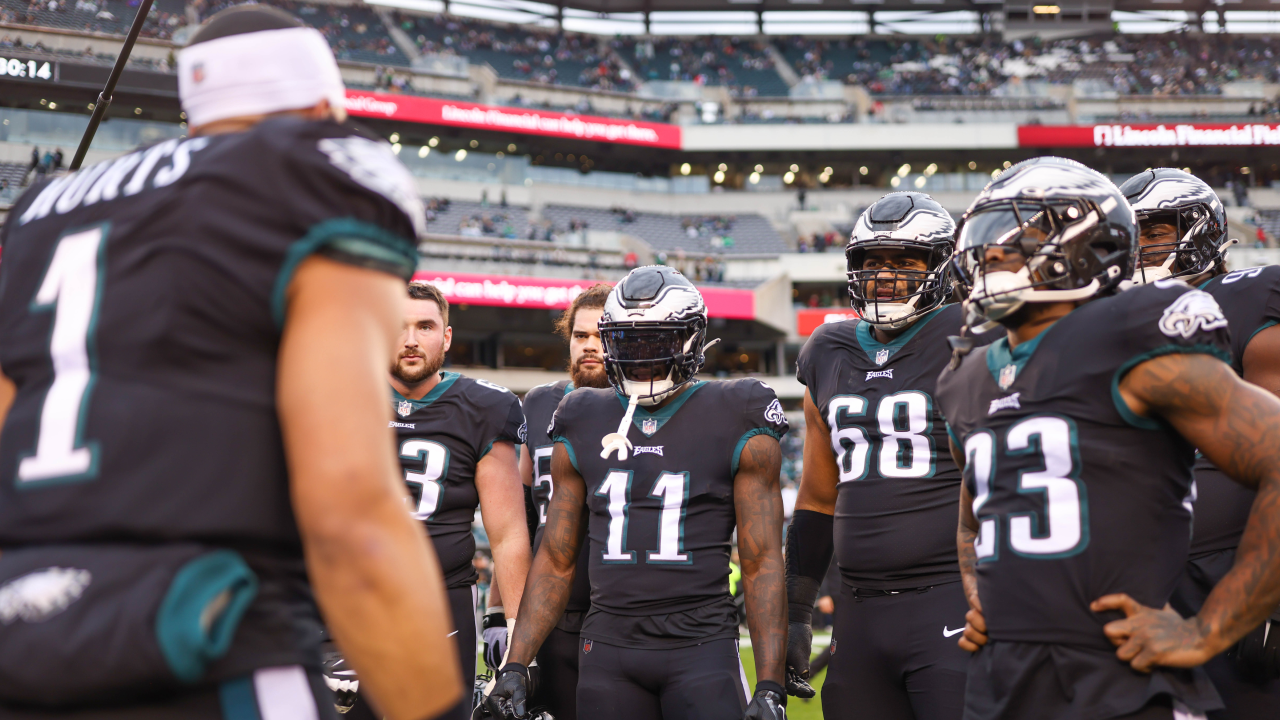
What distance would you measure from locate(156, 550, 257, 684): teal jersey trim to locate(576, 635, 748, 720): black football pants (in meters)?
2.50

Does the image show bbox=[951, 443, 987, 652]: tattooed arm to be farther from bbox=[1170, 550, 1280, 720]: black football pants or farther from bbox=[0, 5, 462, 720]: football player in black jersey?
bbox=[0, 5, 462, 720]: football player in black jersey

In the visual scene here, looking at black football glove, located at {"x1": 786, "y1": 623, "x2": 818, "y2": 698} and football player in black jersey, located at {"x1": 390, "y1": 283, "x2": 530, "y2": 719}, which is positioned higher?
football player in black jersey, located at {"x1": 390, "y1": 283, "x2": 530, "y2": 719}

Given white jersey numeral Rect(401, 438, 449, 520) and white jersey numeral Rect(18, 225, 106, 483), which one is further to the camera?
white jersey numeral Rect(401, 438, 449, 520)

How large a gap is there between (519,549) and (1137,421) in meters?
2.90

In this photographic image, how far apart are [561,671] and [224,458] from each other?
3.56m

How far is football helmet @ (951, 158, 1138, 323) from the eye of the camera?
8.80ft

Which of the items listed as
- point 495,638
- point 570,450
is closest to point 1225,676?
point 570,450

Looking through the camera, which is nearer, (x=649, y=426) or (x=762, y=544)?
(x=762, y=544)

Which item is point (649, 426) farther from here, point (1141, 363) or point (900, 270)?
point (1141, 363)

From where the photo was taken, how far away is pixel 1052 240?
2.69m

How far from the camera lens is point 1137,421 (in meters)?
2.47

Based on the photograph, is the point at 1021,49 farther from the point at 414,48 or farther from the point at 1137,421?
the point at 1137,421

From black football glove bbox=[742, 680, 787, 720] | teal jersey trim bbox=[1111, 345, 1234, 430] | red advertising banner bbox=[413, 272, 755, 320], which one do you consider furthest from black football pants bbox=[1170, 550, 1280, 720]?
red advertising banner bbox=[413, 272, 755, 320]

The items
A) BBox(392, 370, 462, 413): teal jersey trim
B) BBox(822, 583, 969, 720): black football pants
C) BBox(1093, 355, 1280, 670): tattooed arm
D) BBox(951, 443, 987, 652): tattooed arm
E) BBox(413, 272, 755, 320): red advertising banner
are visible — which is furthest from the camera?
BBox(413, 272, 755, 320): red advertising banner
